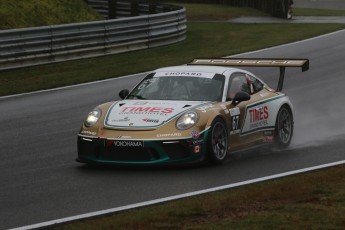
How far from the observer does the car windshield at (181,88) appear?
14.0 m

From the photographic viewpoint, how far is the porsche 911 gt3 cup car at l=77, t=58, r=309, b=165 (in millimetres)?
12906

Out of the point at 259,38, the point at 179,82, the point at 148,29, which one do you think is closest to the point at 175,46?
the point at 148,29

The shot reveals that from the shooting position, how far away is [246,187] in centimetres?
1162

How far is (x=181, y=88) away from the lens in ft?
46.5

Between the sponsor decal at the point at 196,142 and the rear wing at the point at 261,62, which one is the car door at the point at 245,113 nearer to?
the rear wing at the point at 261,62

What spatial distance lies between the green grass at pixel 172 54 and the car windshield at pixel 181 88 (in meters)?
7.79

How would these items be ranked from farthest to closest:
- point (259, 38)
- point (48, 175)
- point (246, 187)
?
point (259, 38) < point (48, 175) < point (246, 187)

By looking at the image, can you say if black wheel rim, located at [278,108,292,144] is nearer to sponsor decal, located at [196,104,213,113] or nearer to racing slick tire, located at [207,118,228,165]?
racing slick tire, located at [207,118,228,165]

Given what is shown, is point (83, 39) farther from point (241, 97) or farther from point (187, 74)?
point (241, 97)

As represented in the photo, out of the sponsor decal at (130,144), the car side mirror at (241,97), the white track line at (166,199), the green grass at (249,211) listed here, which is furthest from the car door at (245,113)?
the green grass at (249,211)

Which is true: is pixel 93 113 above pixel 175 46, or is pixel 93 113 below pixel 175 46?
above

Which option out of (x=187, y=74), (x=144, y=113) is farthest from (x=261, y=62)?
(x=144, y=113)

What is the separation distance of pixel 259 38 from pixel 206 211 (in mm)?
24541

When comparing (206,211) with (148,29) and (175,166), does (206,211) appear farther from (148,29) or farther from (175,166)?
(148,29)
